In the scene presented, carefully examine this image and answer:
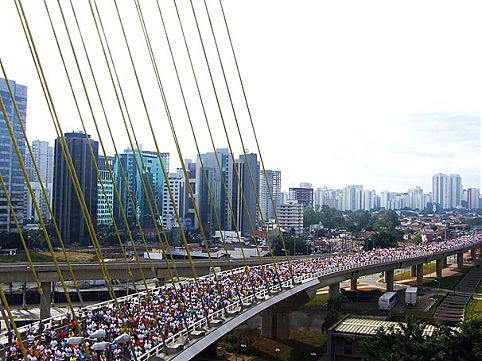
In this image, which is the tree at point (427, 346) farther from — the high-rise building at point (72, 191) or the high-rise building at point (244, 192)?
the high-rise building at point (244, 192)

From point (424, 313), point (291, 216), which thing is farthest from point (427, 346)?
point (291, 216)

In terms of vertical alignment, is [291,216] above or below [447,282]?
above

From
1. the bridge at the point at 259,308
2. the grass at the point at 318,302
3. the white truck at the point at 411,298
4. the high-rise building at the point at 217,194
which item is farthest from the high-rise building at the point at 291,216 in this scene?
the white truck at the point at 411,298

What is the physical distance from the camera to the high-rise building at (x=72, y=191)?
210 feet

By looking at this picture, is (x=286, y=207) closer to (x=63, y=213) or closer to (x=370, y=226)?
(x=370, y=226)

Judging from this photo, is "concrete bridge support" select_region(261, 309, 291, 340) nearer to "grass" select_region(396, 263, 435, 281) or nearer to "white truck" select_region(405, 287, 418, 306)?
"white truck" select_region(405, 287, 418, 306)

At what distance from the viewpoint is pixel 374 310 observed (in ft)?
Result: 125

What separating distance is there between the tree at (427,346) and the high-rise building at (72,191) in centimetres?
5006

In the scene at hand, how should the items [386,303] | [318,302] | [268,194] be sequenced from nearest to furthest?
[386,303]
[318,302]
[268,194]

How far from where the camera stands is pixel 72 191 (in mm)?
64562

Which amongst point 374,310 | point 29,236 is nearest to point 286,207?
point 29,236

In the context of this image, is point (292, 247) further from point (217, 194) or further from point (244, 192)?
point (217, 194)

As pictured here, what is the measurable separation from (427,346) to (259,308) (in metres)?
6.79

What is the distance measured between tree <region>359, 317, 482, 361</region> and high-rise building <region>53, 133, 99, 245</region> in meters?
50.1
